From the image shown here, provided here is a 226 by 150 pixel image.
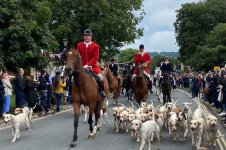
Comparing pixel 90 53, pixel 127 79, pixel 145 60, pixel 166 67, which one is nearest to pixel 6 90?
pixel 145 60

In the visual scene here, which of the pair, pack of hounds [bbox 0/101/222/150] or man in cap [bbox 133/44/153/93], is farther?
man in cap [bbox 133/44/153/93]

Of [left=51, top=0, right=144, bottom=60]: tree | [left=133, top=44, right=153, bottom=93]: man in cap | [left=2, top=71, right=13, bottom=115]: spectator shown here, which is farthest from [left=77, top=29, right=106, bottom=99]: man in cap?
[left=51, top=0, right=144, bottom=60]: tree

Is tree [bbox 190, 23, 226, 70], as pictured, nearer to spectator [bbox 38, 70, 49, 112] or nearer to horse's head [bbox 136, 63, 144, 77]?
spectator [bbox 38, 70, 49, 112]

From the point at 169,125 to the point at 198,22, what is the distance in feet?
223

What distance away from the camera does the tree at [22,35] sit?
71.8 feet

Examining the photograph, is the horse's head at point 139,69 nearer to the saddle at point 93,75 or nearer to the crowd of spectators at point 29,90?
the crowd of spectators at point 29,90

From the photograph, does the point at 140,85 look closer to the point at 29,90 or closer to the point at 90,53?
the point at 90,53

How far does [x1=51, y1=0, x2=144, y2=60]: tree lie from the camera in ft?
135

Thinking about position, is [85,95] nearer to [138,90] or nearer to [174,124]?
[174,124]

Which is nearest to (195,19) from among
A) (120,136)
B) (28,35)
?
(28,35)

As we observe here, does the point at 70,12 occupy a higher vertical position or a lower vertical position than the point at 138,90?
higher

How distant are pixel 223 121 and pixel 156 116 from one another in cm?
588

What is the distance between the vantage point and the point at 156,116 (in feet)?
47.0

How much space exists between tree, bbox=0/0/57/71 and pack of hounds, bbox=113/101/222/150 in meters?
8.22
